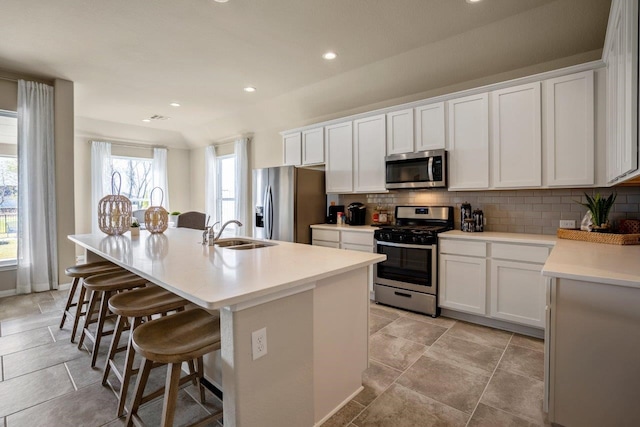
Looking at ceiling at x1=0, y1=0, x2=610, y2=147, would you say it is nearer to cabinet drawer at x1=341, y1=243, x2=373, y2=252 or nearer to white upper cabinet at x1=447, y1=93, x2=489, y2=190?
white upper cabinet at x1=447, y1=93, x2=489, y2=190

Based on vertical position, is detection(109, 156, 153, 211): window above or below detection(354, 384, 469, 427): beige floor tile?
above

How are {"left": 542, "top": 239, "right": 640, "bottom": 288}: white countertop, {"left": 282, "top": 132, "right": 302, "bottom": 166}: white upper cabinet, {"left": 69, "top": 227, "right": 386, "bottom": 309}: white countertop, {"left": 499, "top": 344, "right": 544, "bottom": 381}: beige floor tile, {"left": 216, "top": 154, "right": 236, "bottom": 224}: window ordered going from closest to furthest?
{"left": 69, "top": 227, "right": 386, "bottom": 309}: white countertop, {"left": 542, "top": 239, "right": 640, "bottom": 288}: white countertop, {"left": 499, "top": 344, "right": 544, "bottom": 381}: beige floor tile, {"left": 282, "top": 132, "right": 302, "bottom": 166}: white upper cabinet, {"left": 216, "top": 154, "right": 236, "bottom": 224}: window

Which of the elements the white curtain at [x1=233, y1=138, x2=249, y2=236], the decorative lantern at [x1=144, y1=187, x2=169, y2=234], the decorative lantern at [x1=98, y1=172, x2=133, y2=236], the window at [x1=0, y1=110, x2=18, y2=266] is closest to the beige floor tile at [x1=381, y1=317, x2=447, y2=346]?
the decorative lantern at [x1=144, y1=187, x2=169, y2=234]

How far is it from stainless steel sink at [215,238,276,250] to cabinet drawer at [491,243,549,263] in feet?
6.83

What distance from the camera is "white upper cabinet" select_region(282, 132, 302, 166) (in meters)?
4.95

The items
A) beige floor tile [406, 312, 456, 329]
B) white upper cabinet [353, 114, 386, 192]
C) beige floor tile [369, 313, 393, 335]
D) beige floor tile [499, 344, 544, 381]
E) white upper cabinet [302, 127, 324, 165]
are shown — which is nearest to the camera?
beige floor tile [499, 344, 544, 381]

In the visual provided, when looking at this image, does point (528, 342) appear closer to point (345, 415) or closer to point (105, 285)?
point (345, 415)

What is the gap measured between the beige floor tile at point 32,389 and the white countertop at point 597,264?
3.01 metres

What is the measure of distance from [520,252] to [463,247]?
19.4 inches

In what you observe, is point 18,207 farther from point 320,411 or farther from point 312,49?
point 320,411

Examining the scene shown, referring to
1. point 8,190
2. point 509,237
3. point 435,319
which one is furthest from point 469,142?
point 8,190

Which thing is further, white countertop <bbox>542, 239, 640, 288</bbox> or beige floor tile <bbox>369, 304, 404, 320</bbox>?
beige floor tile <bbox>369, 304, 404, 320</bbox>

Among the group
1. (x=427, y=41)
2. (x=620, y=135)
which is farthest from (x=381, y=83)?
(x=620, y=135)

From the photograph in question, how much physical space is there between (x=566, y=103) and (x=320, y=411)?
3.17 m
